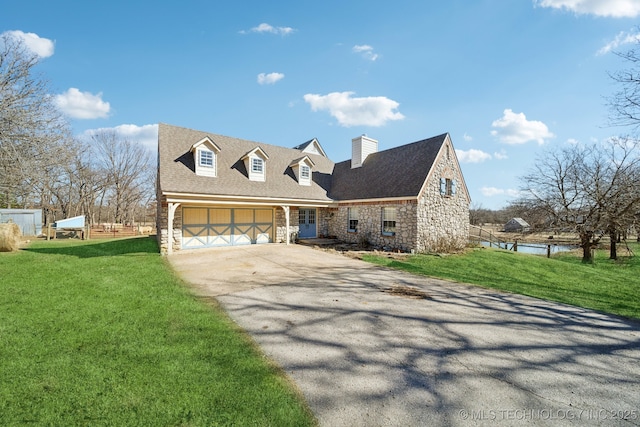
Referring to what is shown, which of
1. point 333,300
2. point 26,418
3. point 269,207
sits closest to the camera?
point 26,418

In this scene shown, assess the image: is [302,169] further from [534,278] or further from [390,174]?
[534,278]

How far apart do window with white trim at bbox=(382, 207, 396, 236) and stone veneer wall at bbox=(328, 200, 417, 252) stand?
18cm

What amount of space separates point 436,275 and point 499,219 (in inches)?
2459

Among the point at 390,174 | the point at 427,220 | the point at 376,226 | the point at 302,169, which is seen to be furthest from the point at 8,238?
the point at 427,220

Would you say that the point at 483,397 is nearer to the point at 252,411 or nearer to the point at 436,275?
the point at 252,411

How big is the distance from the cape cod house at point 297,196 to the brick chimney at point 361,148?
0.07 m

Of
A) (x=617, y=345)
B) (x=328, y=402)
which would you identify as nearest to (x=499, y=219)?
(x=617, y=345)

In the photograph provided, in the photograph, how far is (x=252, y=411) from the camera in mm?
2650

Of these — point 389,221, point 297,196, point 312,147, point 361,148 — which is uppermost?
point 312,147

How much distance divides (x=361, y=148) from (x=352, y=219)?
548 centimetres

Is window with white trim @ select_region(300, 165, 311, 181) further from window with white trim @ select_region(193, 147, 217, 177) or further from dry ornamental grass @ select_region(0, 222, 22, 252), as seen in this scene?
dry ornamental grass @ select_region(0, 222, 22, 252)

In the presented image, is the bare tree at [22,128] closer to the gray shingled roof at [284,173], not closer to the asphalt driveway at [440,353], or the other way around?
the gray shingled roof at [284,173]

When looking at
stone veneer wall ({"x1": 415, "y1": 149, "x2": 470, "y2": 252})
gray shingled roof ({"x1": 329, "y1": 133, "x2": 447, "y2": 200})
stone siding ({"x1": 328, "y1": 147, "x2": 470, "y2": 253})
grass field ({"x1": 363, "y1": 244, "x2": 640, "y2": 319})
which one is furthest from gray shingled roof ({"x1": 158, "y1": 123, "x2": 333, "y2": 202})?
grass field ({"x1": 363, "y1": 244, "x2": 640, "y2": 319})

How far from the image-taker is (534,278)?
10.3 meters
